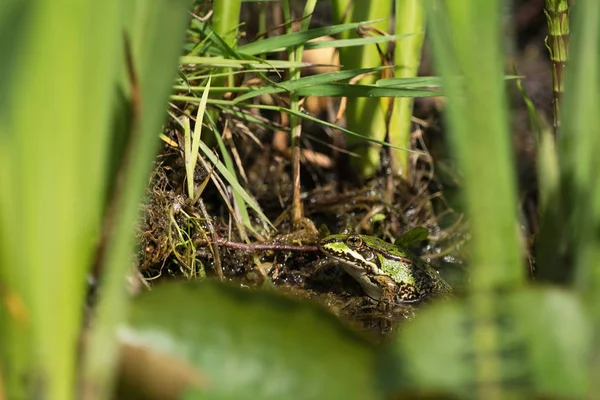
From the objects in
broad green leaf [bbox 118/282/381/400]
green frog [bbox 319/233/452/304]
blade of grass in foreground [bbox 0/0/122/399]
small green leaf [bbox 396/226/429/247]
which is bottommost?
green frog [bbox 319/233/452/304]

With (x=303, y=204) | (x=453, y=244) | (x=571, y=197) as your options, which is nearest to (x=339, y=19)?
(x=303, y=204)

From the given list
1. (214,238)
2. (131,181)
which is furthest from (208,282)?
(214,238)

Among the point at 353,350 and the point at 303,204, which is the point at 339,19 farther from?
the point at 353,350

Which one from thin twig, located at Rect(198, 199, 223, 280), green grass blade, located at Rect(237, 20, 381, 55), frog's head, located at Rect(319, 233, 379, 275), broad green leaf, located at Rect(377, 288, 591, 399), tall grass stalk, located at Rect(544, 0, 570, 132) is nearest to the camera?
broad green leaf, located at Rect(377, 288, 591, 399)

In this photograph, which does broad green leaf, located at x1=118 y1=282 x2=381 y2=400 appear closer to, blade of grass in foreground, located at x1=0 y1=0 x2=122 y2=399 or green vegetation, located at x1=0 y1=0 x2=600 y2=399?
green vegetation, located at x1=0 y1=0 x2=600 y2=399

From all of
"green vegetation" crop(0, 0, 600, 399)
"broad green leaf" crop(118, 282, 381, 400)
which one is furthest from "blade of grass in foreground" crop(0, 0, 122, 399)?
"broad green leaf" crop(118, 282, 381, 400)

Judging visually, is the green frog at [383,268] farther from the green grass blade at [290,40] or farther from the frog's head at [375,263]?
the green grass blade at [290,40]

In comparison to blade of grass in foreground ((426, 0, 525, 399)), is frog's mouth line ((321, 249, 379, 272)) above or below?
below

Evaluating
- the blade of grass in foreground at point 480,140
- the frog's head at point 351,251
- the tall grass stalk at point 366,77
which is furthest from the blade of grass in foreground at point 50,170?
the tall grass stalk at point 366,77
